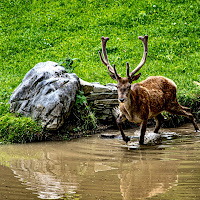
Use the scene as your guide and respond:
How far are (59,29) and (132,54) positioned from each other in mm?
4416

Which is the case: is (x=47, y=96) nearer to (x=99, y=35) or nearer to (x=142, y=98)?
(x=142, y=98)

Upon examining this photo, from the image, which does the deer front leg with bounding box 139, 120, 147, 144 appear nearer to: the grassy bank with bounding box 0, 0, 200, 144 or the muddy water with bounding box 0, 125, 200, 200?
the muddy water with bounding box 0, 125, 200, 200

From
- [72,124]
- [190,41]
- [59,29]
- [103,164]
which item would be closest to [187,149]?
[103,164]

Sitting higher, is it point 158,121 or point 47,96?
point 47,96

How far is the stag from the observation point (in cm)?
763

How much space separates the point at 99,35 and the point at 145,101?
8773 mm

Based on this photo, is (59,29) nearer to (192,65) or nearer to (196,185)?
(192,65)

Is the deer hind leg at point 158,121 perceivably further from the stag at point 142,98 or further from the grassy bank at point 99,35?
the grassy bank at point 99,35

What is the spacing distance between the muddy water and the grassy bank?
14.1 feet

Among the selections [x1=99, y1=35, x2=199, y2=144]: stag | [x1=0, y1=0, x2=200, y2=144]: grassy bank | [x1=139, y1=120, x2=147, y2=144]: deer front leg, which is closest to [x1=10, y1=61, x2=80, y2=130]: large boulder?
[x1=99, y1=35, x2=199, y2=144]: stag

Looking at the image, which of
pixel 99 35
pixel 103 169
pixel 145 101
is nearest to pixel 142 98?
pixel 145 101

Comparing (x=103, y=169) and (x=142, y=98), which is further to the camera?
(x=142, y=98)

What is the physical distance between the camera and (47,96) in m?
8.82

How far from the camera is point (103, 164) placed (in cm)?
611
